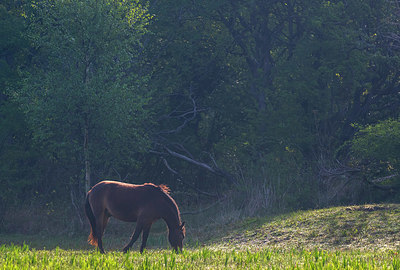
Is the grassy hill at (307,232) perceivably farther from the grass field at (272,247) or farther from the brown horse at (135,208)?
the brown horse at (135,208)

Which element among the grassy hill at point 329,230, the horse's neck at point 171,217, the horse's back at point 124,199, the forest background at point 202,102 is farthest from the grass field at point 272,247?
the forest background at point 202,102

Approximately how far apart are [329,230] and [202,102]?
17.6 m

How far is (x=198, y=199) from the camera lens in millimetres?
31562

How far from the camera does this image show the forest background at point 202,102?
2416 centimetres

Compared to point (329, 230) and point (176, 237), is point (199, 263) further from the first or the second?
point (329, 230)

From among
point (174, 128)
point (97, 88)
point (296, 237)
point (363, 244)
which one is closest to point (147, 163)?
point (174, 128)

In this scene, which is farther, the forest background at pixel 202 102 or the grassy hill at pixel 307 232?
the forest background at pixel 202 102

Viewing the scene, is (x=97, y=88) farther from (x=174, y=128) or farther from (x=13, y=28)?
(x=174, y=128)

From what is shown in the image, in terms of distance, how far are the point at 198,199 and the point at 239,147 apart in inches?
150

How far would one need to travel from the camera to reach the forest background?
24.2 m

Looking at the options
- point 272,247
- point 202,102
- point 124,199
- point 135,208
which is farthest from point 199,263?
point 202,102

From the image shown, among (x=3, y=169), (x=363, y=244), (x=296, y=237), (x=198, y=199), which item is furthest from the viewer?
(x=198, y=199)

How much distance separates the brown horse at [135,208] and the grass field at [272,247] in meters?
0.54

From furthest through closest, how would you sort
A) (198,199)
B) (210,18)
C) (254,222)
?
(210,18) → (198,199) → (254,222)
